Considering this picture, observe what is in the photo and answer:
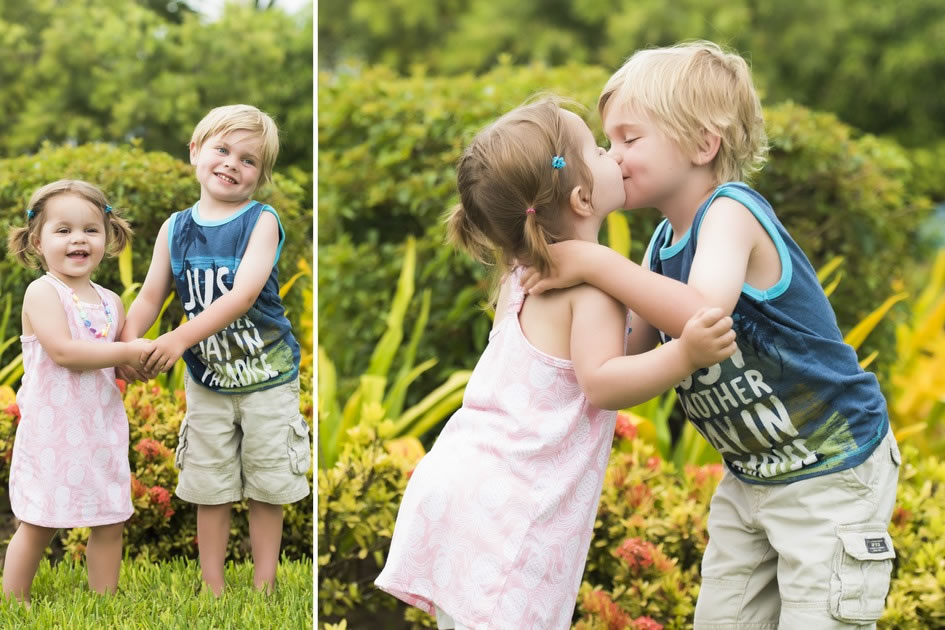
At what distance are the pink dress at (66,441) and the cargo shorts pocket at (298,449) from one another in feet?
1.62

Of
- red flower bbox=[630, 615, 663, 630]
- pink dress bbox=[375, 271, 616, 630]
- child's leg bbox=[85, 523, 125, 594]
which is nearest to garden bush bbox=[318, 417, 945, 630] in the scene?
red flower bbox=[630, 615, 663, 630]

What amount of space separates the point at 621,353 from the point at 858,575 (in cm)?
71

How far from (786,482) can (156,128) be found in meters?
4.72

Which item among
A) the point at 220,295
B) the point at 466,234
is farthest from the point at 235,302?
the point at 466,234

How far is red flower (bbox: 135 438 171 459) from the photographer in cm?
342

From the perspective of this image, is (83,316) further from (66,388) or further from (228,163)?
(228,163)

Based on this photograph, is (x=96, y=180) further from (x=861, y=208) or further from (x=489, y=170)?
(x=861, y=208)

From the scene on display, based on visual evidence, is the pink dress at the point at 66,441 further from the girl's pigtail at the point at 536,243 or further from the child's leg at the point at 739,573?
the child's leg at the point at 739,573

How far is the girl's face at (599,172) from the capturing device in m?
2.20

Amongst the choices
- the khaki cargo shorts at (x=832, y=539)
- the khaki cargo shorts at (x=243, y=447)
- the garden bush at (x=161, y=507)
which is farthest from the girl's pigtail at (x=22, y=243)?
the khaki cargo shorts at (x=832, y=539)

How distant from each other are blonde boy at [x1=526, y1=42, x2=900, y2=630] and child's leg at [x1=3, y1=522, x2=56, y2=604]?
5.42 feet

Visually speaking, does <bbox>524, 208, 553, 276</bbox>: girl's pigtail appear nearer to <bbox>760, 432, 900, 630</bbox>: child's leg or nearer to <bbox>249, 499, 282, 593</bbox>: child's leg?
<bbox>760, 432, 900, 630</bbox>: child's leg

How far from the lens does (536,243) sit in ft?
7.04

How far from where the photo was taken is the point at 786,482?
229cm
